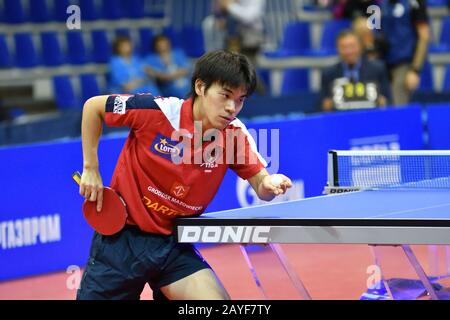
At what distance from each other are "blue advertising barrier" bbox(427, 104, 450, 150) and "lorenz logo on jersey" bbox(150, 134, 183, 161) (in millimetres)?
6210

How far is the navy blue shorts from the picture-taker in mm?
4516

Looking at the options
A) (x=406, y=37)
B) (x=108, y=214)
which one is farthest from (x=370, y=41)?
(x=108, y=214)

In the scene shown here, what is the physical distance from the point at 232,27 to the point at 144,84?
1.73m

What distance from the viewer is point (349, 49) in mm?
10078

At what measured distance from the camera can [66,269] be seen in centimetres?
789

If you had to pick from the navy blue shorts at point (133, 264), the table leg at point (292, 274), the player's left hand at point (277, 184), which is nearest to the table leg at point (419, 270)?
the table leg at point (292, 274)

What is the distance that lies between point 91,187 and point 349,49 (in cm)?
590

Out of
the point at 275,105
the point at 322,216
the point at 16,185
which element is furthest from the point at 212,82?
the point at 275,105

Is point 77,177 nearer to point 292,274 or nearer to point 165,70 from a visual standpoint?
point 292,274

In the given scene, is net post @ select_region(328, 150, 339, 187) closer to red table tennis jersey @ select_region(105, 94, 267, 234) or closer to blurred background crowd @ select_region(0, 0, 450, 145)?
red table tennis jersey @ select_region(105, 94, 267, 234)

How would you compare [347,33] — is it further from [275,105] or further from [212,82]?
[212,82]

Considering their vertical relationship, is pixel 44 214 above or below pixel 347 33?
below

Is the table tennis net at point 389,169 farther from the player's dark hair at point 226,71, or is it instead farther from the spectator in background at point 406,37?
the spectator in background at point 406,37

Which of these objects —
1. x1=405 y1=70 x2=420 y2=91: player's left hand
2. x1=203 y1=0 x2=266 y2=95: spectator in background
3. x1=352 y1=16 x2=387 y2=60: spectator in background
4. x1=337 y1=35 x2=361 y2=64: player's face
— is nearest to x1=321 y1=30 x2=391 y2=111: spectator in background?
x1=337 y1=35 x2=361 y2=64: player's face
